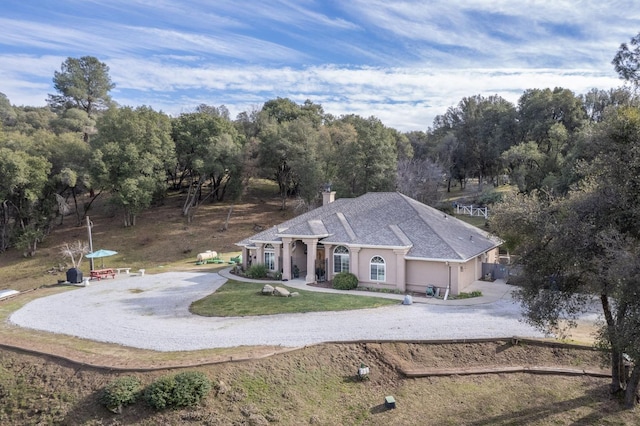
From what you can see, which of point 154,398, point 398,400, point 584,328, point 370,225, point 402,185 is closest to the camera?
point 154,398

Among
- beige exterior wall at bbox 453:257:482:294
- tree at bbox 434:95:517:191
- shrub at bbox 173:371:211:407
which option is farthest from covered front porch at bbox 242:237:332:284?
tree at bbox 434:95:517:191

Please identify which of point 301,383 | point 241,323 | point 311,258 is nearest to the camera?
point 301,383

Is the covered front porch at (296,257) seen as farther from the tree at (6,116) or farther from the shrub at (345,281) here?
the tree at (6,116)

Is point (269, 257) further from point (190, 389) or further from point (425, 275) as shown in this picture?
point (190, 389)

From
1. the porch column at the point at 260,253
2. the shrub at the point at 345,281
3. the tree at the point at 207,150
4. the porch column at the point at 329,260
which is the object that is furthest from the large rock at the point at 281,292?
the tree at the point at 207,150

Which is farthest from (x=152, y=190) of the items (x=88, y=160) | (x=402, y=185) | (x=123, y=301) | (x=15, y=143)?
(x=402, y=185)

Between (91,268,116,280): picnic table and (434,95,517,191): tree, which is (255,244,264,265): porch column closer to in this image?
(91,268,116,280): picnic table

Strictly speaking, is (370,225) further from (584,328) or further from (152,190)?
(152,190)

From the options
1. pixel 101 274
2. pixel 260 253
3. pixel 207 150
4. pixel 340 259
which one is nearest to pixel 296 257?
pixel 260 253
